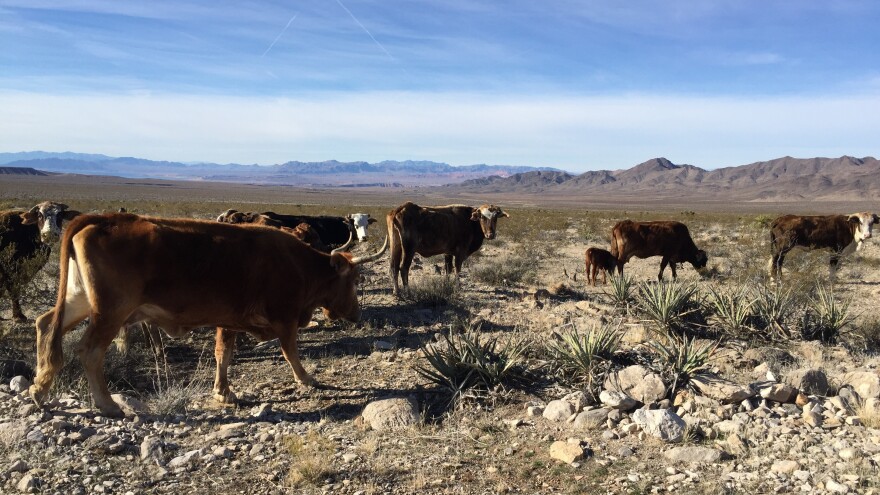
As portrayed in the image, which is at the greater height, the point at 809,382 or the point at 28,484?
the point at 809,382

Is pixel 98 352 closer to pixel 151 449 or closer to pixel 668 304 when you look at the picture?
pixel 151 449

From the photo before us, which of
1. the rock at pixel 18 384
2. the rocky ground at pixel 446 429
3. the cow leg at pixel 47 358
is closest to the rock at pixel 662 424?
the rocky ground at pixel 446 429

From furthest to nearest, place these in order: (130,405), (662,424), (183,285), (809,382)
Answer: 1. (809,382)
2. (130,405)
3. (183,285)
4. (662,424)

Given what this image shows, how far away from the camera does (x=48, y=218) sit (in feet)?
36.4

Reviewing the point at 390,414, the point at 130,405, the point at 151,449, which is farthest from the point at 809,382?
the point at 130,405

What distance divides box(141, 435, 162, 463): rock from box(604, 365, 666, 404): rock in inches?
157

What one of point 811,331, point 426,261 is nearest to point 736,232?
point 426,261

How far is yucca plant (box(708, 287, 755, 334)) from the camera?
8062 mm

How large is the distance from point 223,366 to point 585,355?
12.3 feet

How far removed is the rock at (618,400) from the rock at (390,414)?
1746 millimetres

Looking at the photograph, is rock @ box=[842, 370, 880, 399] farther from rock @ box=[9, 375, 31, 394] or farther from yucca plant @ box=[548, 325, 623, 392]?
rock @ box=[9, 375, 31, 394]

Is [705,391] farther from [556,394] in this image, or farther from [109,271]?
[109,271]

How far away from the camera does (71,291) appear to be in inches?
219

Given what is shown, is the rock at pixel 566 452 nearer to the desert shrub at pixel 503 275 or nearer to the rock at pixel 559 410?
the rock at pixel 559 410
